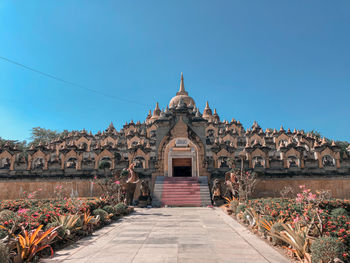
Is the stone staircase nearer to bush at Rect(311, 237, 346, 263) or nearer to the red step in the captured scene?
the red step

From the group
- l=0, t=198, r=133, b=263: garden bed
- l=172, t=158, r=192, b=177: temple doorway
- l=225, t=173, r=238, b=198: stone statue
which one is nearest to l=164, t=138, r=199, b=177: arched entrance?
l=172, t=158, r=192, b=177: temple doorway

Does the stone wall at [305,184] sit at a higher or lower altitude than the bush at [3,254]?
higher

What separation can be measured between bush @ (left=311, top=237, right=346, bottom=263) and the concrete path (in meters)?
0.99

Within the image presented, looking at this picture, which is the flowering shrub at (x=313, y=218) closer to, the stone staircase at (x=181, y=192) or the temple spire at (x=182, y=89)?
the stone staircase at (x=181, y=192)

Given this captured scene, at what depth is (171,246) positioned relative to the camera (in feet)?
25.7

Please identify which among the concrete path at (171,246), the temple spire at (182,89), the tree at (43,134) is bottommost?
the concrete path at (171,246)

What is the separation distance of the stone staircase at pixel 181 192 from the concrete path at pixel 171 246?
887 centimetres

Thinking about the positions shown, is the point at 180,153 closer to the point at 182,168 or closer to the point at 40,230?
the point at 182,168

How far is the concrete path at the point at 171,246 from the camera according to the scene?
22.1 ft

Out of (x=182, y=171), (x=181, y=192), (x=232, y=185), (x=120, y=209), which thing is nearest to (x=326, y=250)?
(x=120, y=209)

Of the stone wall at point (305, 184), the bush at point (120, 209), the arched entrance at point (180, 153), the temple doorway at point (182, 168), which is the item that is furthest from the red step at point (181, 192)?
the stone wall at point (305, 184)

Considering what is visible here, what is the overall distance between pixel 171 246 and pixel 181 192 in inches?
537

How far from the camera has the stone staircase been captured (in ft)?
65.8

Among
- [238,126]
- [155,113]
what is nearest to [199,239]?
[238,126]
